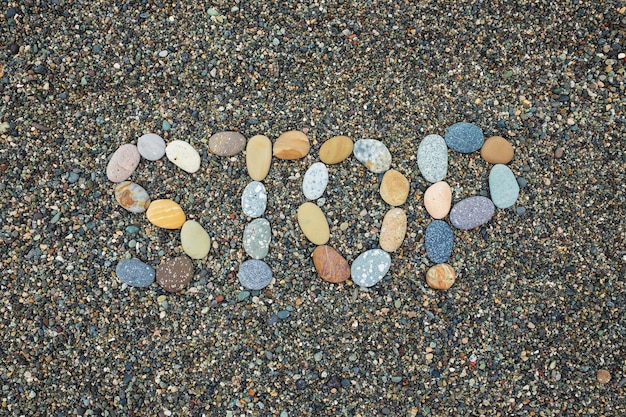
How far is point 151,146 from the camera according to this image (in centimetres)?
121

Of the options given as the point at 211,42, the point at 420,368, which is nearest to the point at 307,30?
the point at 211,42

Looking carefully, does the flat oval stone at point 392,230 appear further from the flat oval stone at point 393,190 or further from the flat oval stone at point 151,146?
the flat oval stone at point 151,146

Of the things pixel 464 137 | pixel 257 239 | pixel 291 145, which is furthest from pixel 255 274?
pixel 464 137

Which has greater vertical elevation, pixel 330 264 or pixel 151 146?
pixel 151 146

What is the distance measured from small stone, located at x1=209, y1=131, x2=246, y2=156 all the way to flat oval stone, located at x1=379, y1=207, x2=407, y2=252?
381 mm

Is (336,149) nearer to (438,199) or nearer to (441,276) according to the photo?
(438,199)

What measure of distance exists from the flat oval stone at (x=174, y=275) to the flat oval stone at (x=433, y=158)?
0.59 m

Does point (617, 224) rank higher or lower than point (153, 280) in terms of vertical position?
higher

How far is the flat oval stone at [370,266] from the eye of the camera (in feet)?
3.88

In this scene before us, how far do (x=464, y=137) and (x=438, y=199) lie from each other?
158 millimetres

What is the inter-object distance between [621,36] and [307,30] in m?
0.74

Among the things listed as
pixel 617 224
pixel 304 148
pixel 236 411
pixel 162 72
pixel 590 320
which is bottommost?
pixel 236 411

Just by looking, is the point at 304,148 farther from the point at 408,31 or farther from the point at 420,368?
the point at 420,368

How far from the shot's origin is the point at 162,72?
1224 millimetres
